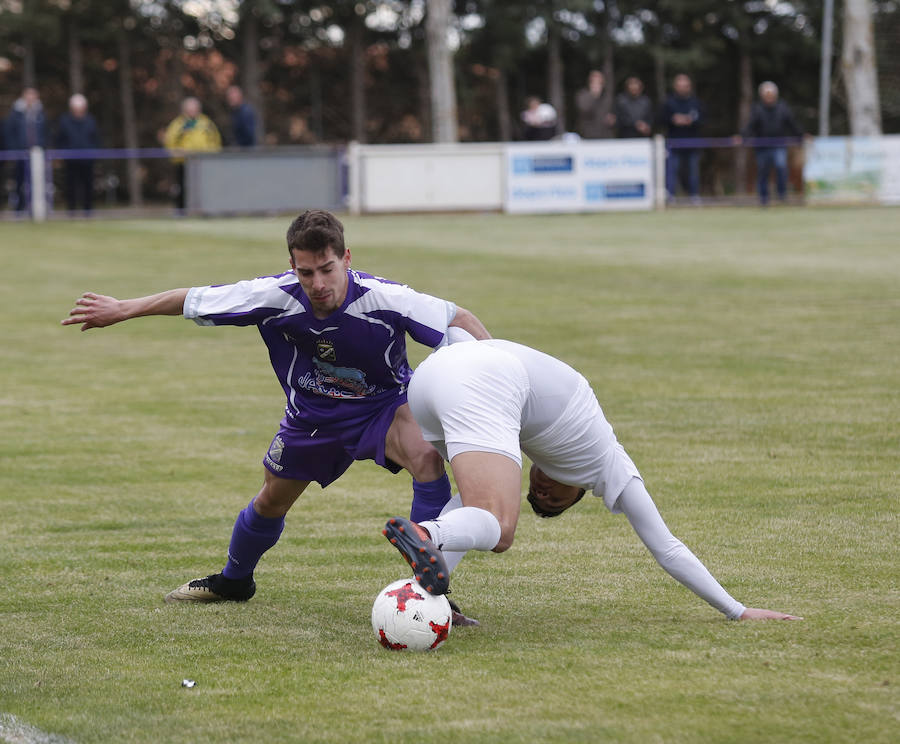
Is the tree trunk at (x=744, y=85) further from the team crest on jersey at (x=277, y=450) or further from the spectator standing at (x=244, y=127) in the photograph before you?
the team crest on jersey at (x=277, y=450)

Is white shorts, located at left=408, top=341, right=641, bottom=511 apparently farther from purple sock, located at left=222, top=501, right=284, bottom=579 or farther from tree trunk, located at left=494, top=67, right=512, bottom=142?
tree trunk, located at left=494, top=67, right=512, bottom=142

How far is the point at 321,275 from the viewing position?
208 inches

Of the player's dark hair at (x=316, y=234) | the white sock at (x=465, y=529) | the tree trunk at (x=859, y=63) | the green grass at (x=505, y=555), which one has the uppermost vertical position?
the tree trunk at (x=859, y=63)

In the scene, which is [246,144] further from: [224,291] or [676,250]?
[224,291]

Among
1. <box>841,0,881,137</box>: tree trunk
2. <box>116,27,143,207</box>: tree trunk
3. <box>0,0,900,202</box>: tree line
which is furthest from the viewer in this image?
<box>0,0,900,202</box>: tree line

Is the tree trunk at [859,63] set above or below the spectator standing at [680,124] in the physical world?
above

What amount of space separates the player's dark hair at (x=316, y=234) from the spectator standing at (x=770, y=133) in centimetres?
2482

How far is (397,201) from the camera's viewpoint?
92.6 feet

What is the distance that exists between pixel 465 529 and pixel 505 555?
75.1 inches

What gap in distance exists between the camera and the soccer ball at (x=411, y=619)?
485 centimetres

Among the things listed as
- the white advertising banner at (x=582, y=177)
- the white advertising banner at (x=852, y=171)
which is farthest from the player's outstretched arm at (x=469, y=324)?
the white advertising banner at (x=852, y=171)

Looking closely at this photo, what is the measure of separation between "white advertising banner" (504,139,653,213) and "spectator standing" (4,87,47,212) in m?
8.65

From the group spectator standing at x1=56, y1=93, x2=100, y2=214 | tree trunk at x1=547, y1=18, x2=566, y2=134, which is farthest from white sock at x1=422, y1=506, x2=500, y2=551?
tree trunk at x1=547, y1=18, x2=566, y2=134

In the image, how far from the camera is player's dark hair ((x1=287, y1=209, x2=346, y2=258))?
5207 millimetres
